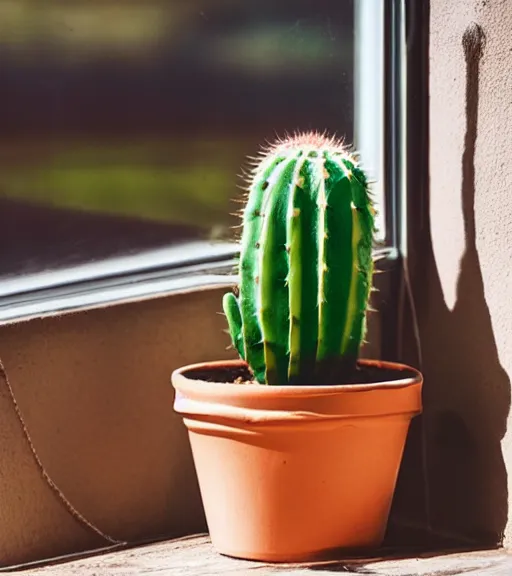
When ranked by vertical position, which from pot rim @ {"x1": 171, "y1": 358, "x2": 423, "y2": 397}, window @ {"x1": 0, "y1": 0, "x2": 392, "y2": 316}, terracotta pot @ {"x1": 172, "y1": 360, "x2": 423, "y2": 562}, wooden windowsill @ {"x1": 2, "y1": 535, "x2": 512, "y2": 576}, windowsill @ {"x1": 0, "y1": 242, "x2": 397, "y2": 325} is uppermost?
window @ {"x1": 0, "y1": 0, "x2": 392, "y2": 316}

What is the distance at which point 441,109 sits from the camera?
189 centimetres

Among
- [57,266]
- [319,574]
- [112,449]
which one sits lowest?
[319,574]

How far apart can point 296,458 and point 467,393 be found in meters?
0.38

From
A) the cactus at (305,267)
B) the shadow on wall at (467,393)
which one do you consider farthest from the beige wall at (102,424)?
the shadow on wall at (467,393)

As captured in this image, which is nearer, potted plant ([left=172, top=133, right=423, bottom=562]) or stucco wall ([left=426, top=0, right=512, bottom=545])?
potted plant ([left=172, top=133, right=423, bottom=562])

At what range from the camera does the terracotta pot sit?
1.60 metres

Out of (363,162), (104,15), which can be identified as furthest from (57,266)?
(363,162)

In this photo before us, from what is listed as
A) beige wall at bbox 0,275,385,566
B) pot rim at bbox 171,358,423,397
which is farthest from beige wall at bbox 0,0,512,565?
pot rim at bbox 171,358,423,397

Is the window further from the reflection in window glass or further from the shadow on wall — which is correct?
the shadow on wall

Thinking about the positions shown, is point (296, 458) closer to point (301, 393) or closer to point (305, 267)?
point (301, 393)

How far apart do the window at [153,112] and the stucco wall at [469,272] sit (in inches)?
6.9

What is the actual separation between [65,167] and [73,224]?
98 mm

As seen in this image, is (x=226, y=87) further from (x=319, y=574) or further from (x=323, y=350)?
(x=319, y=574)

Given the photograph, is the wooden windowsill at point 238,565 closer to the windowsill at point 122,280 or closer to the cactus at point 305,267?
the cactus at point 305,267
